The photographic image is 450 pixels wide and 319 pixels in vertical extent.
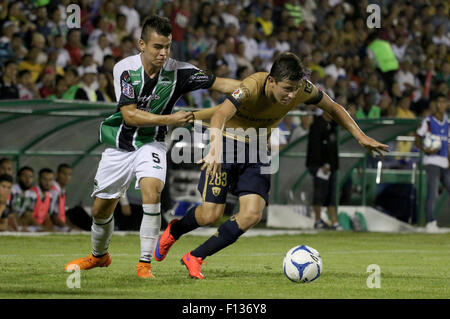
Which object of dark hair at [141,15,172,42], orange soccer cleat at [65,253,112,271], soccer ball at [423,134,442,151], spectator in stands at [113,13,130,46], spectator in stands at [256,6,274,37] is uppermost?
spectator in stands at [256,6,274,37]

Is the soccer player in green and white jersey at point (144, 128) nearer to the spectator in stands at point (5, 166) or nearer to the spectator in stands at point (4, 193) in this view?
the spectator in stands at point (4, 193)

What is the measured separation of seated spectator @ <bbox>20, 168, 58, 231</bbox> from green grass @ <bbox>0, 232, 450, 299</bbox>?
0.68 meters

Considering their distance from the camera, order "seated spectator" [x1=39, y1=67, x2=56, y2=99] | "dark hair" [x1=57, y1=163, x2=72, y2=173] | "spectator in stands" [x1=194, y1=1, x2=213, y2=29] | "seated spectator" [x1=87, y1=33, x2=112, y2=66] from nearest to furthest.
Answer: "dark hair" [x1=57, y1=163, x2=72, y2=173] < "seated spectator" [x1=39, y1=67, x2=56, y2=99] < "seated spectator" [x1=87, y1=33, x2=112, y2=66] < "spectator in stands" [x1=194, y1=1, x2=213, y2=29]

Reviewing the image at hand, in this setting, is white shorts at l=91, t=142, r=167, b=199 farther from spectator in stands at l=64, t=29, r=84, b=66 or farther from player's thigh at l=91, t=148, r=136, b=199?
spectator in stands at l=64, t=29, r=84, b=66

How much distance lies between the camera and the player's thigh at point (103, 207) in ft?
27.1

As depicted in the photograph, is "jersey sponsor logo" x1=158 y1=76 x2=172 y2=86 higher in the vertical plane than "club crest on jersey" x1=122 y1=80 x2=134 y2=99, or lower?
higher

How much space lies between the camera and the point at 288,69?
7914mm

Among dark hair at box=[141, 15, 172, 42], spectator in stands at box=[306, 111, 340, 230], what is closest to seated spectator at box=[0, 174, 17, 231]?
spectator in stands at box=[306, 111, 340, 230]

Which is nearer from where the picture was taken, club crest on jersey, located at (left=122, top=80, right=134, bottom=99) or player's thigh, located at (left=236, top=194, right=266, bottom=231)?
club crest on jersey, located at (left=122, top=80, right=134, bottom=99)

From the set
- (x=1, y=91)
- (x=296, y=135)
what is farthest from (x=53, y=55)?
(x=296, y=135)

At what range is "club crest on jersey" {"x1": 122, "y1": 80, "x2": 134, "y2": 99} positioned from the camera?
7982 millimetres

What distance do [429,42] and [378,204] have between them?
8.83 m

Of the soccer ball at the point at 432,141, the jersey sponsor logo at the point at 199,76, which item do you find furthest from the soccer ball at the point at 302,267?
the soccer ball at the point at 432,141

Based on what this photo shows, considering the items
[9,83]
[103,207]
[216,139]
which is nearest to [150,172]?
[103,207]
